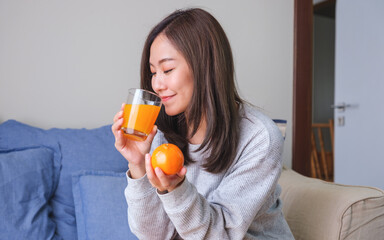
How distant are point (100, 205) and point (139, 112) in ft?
2.04

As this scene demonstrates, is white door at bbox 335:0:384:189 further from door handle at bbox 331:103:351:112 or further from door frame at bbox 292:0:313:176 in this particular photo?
door frame at bbox 292:0:313:176

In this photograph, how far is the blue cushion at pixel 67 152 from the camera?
1463 millimetres

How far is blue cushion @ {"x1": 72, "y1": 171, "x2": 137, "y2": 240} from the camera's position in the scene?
1341mm

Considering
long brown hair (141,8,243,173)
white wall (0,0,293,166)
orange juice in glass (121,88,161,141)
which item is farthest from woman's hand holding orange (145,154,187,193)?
white wall (0,0,293,166)

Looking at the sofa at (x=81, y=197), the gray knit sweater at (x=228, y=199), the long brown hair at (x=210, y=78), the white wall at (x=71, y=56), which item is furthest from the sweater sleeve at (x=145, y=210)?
the white wall at (x=71, y=56)

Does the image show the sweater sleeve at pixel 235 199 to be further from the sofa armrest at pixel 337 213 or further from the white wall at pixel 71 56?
the white wall at pixel 71 56

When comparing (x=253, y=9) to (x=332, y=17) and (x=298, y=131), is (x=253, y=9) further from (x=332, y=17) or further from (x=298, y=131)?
(x=332, y=17)

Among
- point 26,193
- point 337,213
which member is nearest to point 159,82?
point 26,193

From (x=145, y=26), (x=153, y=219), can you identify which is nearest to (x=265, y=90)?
(x=145, y=26)

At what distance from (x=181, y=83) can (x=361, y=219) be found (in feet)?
2.94

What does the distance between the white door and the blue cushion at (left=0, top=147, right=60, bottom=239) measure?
2409 millimetres

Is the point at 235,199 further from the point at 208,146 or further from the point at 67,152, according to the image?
the point at 67,152

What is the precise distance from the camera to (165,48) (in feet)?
3.43

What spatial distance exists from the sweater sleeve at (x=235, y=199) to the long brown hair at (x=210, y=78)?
0.20 feet
